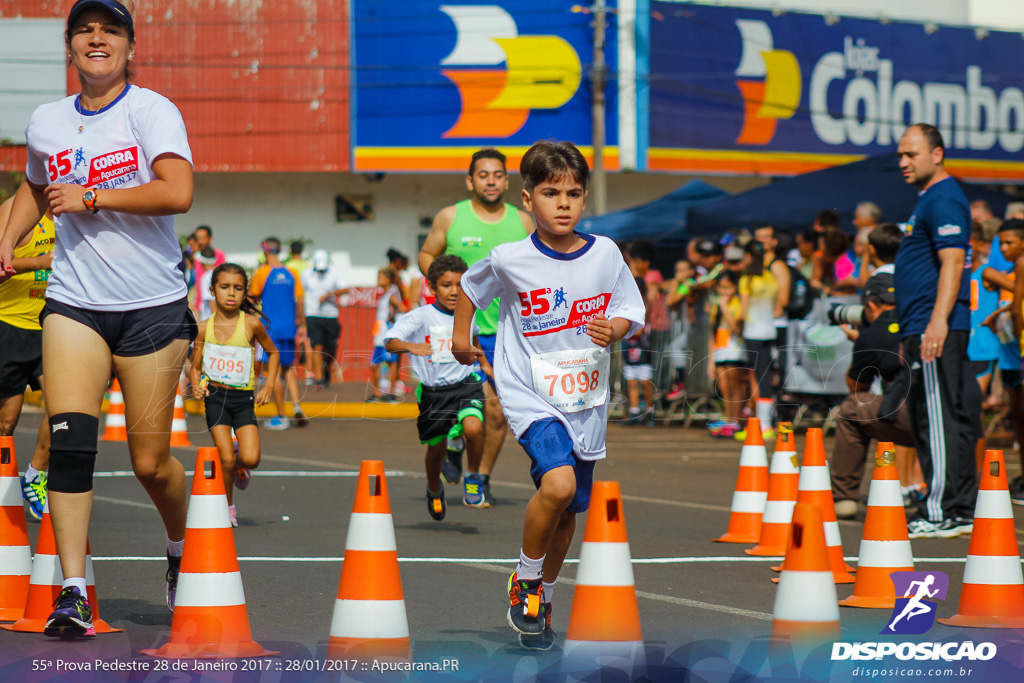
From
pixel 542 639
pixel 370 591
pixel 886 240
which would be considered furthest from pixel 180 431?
pixel 370 591

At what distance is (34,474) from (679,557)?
12.9 ft

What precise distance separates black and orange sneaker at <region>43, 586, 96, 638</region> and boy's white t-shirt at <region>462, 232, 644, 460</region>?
1687mm

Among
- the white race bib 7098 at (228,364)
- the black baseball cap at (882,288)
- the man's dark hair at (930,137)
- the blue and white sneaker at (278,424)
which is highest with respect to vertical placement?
the man's dark hair at (930,137)

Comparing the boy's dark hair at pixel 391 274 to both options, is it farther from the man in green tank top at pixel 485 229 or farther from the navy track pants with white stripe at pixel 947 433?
the navy track pants with white stripe at pixel 947 433

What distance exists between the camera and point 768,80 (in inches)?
1201

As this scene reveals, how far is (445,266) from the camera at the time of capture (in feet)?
28.1

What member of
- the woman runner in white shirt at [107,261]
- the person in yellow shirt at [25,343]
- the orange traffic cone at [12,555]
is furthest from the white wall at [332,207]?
the woman runner in white shirt at [107,261]

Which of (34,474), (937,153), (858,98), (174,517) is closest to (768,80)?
(858,98)

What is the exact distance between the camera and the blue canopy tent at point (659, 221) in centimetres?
1934

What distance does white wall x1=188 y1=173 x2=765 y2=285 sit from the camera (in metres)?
31.2

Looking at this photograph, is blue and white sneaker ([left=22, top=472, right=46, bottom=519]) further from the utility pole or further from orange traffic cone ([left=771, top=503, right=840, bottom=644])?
the utility pole

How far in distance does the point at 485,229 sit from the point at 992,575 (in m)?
4.18

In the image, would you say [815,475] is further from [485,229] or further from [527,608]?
[485,229]

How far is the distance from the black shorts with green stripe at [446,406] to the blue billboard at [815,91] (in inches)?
847
